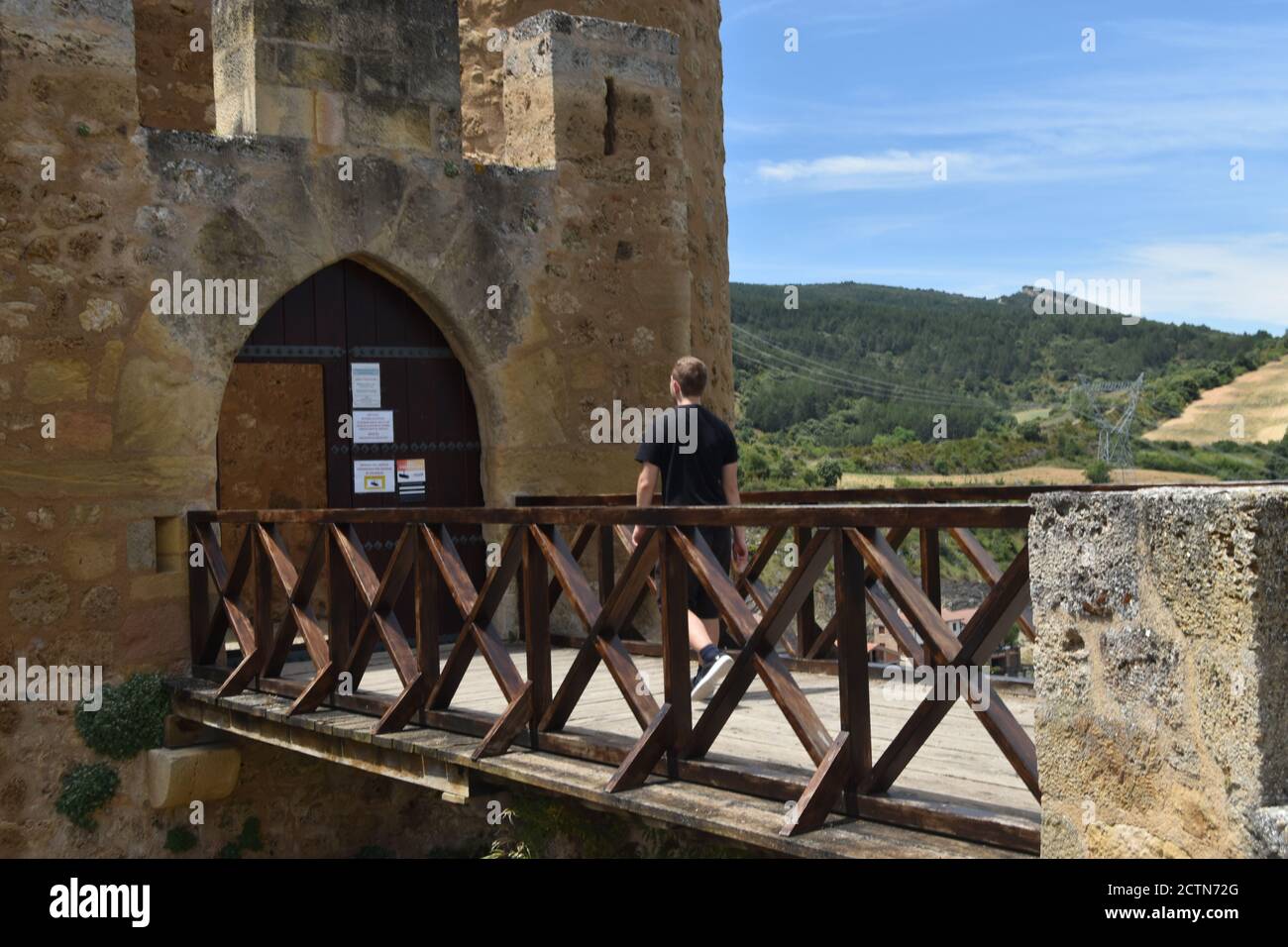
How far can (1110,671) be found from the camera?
307 cm

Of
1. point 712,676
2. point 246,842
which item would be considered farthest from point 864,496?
point 246,842

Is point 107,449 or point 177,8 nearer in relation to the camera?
point 107,449

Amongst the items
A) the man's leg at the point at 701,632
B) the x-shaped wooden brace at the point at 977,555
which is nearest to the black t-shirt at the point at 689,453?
the man's leg at the point at 701,632

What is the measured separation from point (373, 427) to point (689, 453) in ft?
8.55

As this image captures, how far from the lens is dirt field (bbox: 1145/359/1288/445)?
46188 mm

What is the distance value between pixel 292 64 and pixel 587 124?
1710mm

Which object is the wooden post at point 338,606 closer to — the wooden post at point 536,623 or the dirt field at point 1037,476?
the wooden post at point 536,623

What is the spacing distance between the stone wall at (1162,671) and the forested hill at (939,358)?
137 feet

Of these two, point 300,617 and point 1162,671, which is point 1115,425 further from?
point 1162,671

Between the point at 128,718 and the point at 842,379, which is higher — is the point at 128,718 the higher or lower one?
the lower one

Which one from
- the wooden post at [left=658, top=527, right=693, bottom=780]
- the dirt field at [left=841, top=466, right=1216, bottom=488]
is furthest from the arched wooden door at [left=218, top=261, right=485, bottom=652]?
the dirt field at [left=841, top=466, right=1216, bottom=488]

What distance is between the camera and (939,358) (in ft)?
178
